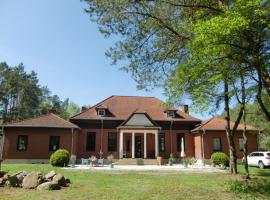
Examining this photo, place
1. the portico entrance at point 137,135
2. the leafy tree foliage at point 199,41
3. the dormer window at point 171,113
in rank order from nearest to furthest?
the leafy tree foliage at point 199,41 → the portico entrance at point 137,135 → the dormer window at point 171,113

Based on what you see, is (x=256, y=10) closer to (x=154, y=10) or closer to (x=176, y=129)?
(x=154, y=10)

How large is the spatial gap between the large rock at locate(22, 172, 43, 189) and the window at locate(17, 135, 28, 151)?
685 inches

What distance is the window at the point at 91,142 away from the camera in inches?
1198

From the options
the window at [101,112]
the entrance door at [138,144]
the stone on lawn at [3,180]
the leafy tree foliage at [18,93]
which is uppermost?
the leafy tree foliage at [18,93]

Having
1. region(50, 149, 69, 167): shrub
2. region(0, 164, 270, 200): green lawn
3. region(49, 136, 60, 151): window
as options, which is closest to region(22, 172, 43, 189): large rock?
region(0, 164, 270, 200): green lawn

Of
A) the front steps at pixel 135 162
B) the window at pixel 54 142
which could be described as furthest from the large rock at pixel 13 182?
the window at pixel 54 142

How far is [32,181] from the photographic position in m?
11.3

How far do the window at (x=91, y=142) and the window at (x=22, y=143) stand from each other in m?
6.59

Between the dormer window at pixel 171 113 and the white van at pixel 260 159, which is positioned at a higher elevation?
the dormer window at pixel 171 113

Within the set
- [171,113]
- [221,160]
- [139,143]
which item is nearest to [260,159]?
[221,160]

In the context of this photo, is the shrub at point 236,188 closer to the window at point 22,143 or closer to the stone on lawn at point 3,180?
the stone on lawn at point 3,180

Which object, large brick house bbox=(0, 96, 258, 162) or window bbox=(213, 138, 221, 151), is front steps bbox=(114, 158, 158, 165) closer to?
large brick house bbox=(0, 96, 258, 162)

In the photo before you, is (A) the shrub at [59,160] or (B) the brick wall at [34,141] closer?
(A) the shrub at [59,160]

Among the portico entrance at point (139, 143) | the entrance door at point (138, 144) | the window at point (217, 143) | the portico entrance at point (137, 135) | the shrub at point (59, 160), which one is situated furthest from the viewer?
the entrance door at point (138, 144)
